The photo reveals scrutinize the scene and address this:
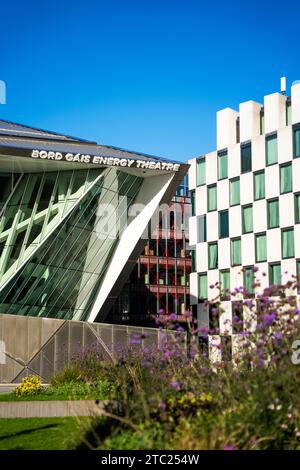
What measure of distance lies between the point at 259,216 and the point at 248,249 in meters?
2.63


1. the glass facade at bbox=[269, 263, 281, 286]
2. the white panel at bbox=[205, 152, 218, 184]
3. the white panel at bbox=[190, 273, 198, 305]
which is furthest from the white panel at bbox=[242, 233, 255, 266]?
the white panel at bbox=[205, 152, 218, 184]

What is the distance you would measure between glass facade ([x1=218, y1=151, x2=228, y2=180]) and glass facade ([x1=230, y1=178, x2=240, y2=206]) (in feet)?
3.27

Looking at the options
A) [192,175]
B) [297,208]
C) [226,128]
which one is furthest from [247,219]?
[226,128]

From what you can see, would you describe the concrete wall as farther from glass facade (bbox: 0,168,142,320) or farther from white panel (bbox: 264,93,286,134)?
white panel (bbox: 264,93,286,134)

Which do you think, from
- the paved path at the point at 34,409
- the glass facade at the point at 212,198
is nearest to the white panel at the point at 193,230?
the glass facade at the point at 212,198

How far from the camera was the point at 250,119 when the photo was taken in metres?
56.5

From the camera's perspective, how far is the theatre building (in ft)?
129

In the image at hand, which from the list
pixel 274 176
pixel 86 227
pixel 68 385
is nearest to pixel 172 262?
pixel 274 176

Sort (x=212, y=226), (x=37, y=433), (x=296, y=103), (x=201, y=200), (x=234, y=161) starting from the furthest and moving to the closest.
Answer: (x=201, y=200) → (x=212, y=226) → (x=234, y=161) → (x=296, y=103) → (x=37, y=433)

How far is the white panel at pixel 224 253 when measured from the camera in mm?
57344

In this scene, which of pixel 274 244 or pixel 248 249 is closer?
pixel 274 244

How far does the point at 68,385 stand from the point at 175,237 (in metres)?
75.3

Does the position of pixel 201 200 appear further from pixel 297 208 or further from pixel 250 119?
pixel 297 208
